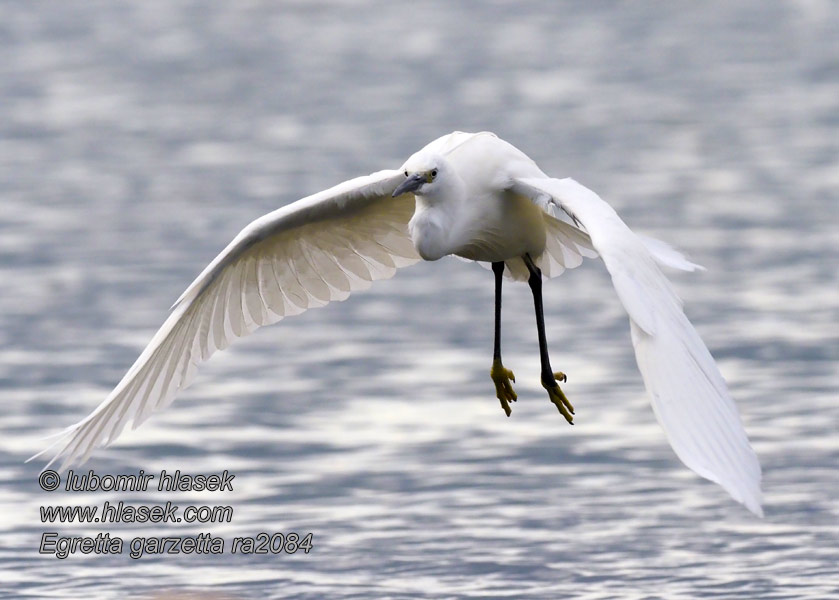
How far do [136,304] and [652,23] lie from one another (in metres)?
22.2

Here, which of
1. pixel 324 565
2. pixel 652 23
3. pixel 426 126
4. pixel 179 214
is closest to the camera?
pixel 324 565

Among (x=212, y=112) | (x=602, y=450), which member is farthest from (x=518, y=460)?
(x=212, y=112)

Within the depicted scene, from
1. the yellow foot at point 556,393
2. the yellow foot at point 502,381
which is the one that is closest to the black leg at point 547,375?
the yellow foot at point 556,393

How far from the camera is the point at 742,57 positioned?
131 ft

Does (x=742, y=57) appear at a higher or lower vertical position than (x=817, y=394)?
higher

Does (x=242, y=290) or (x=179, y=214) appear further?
(x=179, y=214)

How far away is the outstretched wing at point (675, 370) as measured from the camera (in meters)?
8.52

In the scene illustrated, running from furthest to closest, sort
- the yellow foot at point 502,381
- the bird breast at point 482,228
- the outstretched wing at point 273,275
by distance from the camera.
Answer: the yellow foot at point 502,381 → the outstretched wing at point 273,275 → the bird breast at point 482,228

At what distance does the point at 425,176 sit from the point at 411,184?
0.33 ft

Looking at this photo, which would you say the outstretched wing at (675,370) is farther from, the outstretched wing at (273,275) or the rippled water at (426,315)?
the rippled water at (426,315)

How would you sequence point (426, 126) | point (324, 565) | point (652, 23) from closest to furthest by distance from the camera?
point (324, 565), point (426, 126), point (652, 23)

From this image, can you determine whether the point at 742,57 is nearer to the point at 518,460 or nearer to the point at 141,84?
the point at 141,84

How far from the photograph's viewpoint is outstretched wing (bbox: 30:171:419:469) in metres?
12.5

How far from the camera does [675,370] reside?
919cm
